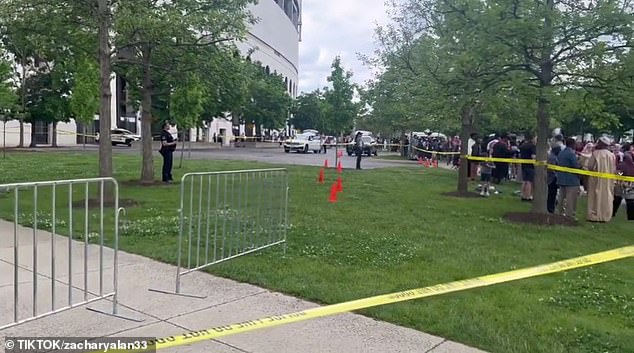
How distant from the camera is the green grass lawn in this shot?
4852mm

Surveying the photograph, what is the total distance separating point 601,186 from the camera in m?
12.0

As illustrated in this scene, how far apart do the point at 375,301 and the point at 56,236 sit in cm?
453

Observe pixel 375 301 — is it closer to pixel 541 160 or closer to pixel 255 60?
pixel 541 160

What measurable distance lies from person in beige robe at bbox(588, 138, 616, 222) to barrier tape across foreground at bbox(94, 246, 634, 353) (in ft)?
14.4

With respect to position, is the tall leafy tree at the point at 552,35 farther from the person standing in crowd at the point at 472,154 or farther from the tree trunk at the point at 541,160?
the person standing in crowd at the point at 472,154

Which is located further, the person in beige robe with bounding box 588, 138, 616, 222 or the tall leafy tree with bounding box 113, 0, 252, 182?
the person in beige robe with bounding box 588, 138, 616, 222

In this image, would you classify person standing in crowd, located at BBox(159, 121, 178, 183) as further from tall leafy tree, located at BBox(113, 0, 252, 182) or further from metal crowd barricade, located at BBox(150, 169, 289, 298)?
metal crowd barricade, located at BBox(150, 169, 289, 298)

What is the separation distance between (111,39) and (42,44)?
4.93 ft

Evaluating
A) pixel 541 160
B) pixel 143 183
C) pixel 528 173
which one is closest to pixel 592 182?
pixel 541 160

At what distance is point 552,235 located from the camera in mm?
9805

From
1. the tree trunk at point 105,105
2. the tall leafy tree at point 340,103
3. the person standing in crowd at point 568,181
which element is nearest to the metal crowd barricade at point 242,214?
the tree trunk at point 105,105

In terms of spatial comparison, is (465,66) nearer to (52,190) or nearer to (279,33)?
(52,190)

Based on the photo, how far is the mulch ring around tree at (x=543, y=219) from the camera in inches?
440

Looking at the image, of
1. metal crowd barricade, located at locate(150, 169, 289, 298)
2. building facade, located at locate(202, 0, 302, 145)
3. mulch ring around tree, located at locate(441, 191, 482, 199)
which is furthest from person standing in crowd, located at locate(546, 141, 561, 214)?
building facade, located at locate(202, 0, 302, 145)
